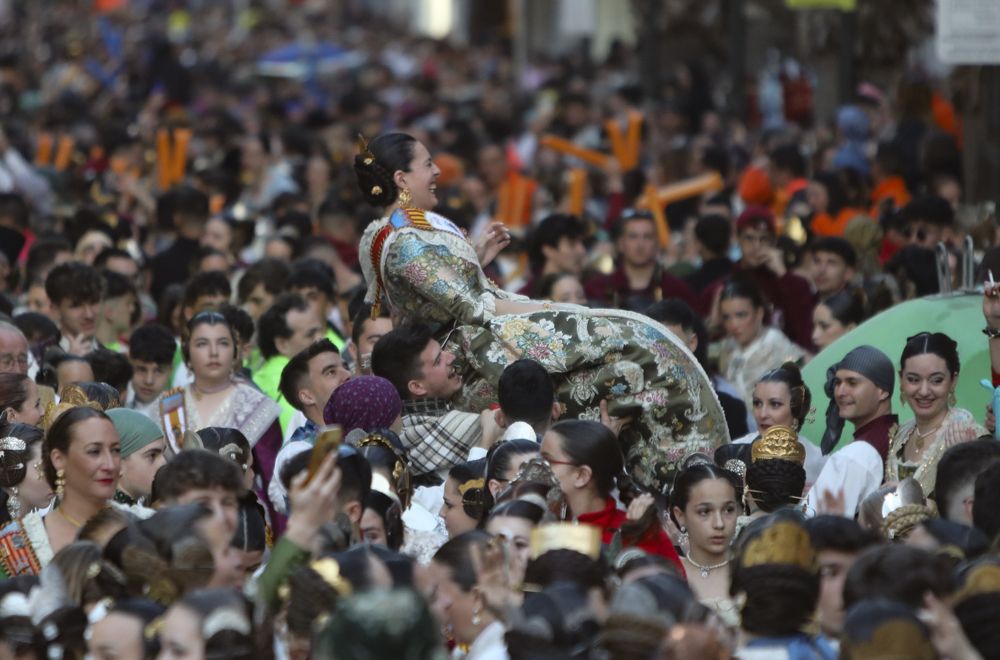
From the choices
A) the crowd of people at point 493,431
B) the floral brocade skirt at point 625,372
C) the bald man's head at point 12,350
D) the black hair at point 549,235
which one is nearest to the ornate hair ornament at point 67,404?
the crowd of people at point 493,431

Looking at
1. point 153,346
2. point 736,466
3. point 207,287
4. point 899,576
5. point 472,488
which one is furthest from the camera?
point 207,287

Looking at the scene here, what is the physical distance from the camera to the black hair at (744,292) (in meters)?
10.9

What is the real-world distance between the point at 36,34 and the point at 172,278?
34.4 m

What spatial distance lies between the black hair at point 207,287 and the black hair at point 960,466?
533 centimetres

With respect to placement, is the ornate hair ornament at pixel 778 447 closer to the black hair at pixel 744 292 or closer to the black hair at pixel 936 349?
the black hair at pixel 936 349

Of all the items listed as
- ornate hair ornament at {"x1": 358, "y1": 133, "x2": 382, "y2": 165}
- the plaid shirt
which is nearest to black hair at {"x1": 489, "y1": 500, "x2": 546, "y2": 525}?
the plaid shirt

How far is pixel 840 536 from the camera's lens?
18.8 feet

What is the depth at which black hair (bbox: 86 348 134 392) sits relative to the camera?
9625 mm

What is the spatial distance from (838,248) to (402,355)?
418cm

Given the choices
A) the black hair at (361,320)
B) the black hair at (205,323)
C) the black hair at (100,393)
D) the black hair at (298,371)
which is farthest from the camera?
the black hair at (361,320)

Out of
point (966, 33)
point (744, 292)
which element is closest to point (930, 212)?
point (966, 33)

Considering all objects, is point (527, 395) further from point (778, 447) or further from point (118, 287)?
point (118, 287)

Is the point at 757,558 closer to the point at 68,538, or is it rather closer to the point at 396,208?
the point at 68,538

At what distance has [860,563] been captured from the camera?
5293 millimetres
